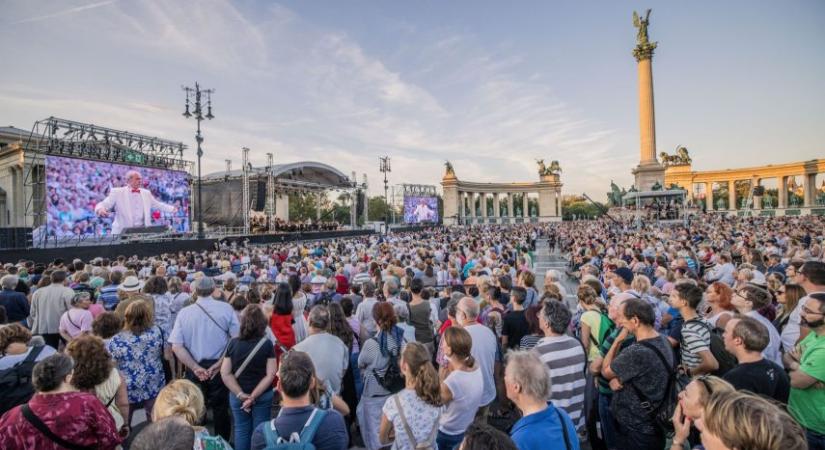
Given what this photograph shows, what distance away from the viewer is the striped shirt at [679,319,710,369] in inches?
126

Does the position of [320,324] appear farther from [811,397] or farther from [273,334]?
[811,397]

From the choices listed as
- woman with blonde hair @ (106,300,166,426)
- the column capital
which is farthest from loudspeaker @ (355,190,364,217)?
woman with blonde hair @ (106,300,166,426)

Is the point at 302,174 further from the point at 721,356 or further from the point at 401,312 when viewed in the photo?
the point at 721,356

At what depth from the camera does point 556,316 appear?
3295mm

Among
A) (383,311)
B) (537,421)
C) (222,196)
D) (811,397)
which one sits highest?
(222,196)

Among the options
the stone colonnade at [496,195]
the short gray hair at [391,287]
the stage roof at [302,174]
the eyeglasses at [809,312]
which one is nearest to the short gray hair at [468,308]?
the short gray hair at [391,287]

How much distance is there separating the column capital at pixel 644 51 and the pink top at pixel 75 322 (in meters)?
50.6

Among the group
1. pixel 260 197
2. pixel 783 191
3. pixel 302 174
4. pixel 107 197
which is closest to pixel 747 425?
pixel 107 197

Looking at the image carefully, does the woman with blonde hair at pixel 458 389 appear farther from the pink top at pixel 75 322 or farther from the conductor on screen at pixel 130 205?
the conductor on screen at pixel 130 205

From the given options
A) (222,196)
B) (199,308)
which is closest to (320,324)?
(199,308)

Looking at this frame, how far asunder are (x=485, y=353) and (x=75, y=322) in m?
4.75

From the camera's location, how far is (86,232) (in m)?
21.2

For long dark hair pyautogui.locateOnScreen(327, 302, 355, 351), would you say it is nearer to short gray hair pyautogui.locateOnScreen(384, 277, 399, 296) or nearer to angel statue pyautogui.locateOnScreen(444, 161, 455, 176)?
short gray hair pyautogui.locateOnScreen(384, 277, 399, 296)

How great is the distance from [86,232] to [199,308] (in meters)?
22.5
